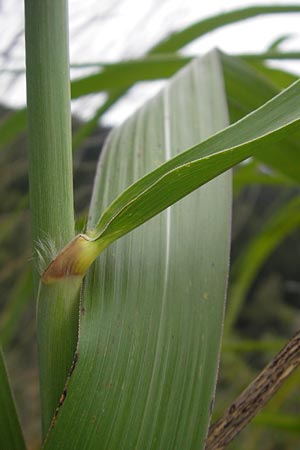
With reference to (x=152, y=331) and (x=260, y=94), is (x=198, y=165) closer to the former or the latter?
(x=152, y=331)

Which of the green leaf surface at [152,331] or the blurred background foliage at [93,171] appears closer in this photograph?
the green leaf surface at [152,331]

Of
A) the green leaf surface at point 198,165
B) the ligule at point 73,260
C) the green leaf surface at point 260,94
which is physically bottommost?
the ligule at point 73,260

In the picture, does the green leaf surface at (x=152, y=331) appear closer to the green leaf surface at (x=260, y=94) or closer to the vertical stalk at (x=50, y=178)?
the vertical stalk at (x=50, y=178)

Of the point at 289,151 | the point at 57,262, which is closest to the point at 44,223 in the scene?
the point at 57,262

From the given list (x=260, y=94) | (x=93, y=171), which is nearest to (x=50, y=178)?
(x=260, y=94)

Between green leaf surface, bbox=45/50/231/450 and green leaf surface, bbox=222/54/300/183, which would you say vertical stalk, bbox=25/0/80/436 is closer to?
green leaf surface, bbox=45/50/231/450

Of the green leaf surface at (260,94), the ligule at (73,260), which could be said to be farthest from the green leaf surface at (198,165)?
the green leaf surface at (260,94)

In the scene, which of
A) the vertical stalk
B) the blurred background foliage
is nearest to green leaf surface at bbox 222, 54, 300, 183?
the blurred background foliage
